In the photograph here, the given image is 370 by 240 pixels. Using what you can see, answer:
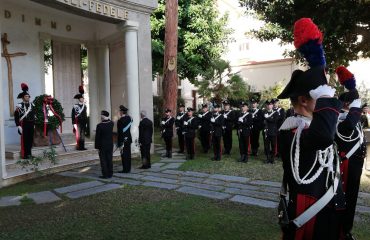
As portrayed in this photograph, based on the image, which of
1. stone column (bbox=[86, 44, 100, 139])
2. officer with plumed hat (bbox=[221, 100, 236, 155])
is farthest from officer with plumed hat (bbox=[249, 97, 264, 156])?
stone column (bbox=[86, 44, 100, 139])

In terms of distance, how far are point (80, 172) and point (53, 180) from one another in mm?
1085

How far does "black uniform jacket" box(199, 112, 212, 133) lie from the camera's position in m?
Result: 13.0

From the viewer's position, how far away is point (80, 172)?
10.2 m

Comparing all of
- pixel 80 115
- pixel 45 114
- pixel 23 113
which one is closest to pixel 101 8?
pixel 80 115

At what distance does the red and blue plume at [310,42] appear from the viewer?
8.20 feet

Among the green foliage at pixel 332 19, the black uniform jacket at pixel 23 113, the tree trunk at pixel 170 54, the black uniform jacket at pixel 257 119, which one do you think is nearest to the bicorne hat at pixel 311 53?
the black uniform jacket at pixel 23 113

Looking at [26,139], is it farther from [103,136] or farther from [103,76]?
[103,76]

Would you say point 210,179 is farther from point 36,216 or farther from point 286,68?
point 286,68

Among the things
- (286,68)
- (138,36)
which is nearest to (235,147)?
(138,36)

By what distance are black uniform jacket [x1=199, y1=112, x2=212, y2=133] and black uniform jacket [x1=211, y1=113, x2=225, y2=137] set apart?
0.46m

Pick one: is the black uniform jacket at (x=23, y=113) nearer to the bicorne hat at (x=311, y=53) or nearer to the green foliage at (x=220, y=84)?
the bicorne hat at (x=311, y=53)

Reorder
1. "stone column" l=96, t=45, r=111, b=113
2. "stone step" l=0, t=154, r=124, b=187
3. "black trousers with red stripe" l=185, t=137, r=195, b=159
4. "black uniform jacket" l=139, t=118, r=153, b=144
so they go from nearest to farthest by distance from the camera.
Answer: "stone step" l=0, t=154, r=124, b=187 < "black uniform jacket" l=139, t=118, r=153, b=144 < "black trousers with red stripe" l=185, t=137, r=195, b=159 < "stone column" l=96, t=45, r=111, b=113

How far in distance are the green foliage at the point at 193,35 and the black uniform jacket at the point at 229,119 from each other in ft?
25.9

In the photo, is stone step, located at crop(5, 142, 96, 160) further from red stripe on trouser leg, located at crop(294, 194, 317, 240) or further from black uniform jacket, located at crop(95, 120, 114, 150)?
red stripe on trouser leg, located at crop(294, 194, 317, 240)
